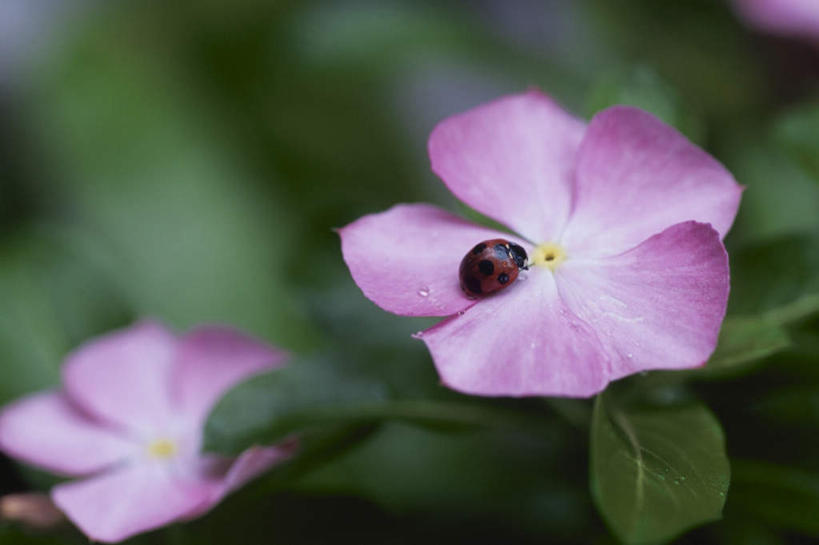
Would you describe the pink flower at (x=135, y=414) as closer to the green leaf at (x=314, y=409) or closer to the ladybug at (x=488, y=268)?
the green leaf at (x=314, y=409)

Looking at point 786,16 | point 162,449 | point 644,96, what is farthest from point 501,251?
point 786,16

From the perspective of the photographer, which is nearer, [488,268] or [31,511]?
[488,268]

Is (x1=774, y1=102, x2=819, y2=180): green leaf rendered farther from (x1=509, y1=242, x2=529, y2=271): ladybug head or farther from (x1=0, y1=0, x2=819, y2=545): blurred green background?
(x1=509, y1=242, x2=529, y2=271): ladybug head

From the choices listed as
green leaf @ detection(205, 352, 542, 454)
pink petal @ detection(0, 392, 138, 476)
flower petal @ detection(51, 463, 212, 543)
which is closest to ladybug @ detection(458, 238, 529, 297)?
green leaf @ detection(205, 352, 542, 454)

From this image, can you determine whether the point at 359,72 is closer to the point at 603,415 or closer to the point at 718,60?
the point at 718,60

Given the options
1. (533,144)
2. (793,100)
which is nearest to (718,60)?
(793,100)

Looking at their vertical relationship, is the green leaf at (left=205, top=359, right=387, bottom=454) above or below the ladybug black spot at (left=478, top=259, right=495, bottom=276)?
below

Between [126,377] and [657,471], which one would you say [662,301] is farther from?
[126,377]
